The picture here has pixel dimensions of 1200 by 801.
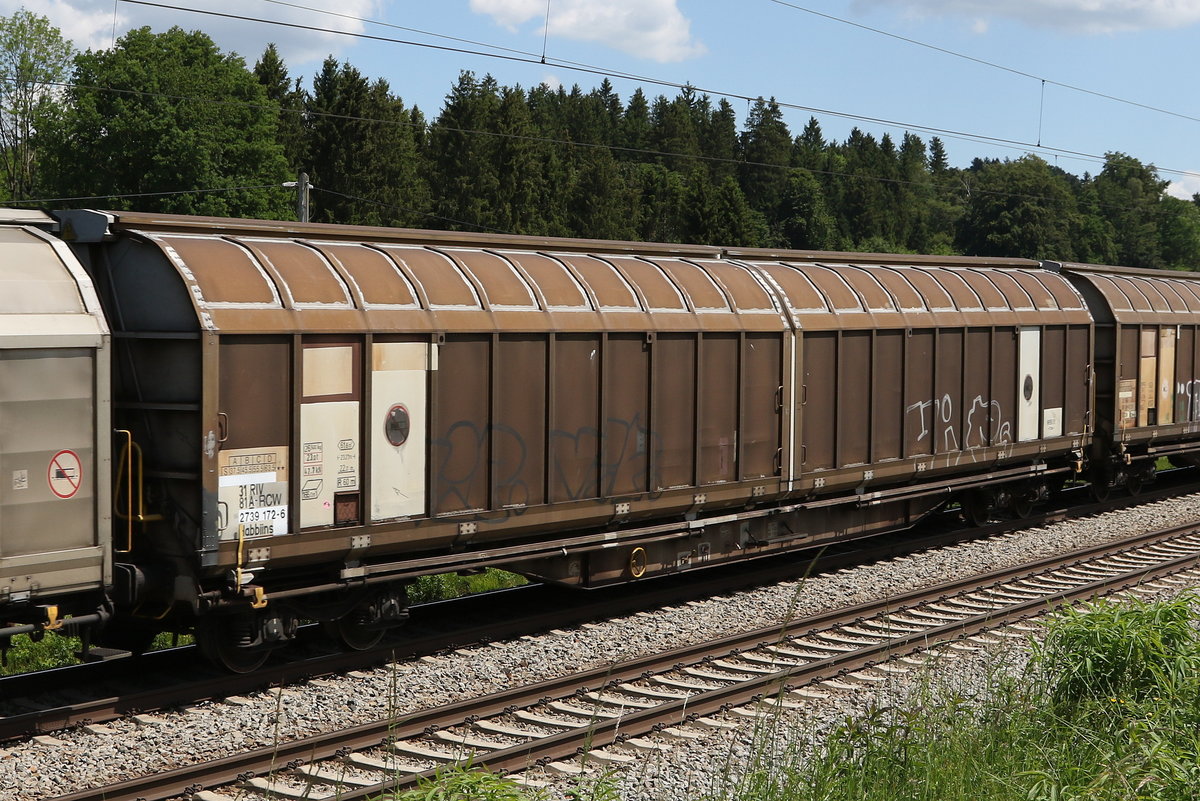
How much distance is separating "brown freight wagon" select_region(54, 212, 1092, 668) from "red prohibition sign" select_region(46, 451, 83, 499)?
466 mm

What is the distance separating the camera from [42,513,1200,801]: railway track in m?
8.23

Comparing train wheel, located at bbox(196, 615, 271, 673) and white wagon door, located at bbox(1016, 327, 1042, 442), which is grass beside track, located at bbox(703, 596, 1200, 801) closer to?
train wheel, located at bbox(196, 615, 271, 673)

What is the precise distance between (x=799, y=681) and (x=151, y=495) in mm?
5700

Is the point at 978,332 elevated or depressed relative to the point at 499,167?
depressed

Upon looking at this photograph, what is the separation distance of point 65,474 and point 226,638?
200 cm

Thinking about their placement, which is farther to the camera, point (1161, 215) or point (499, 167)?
point (1161, 215)

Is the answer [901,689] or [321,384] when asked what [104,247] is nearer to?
[321,384]

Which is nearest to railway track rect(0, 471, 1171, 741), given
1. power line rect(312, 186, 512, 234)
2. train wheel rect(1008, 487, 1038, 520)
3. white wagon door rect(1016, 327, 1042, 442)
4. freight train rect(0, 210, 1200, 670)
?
freight train rect(0, 210, 1200, 670)

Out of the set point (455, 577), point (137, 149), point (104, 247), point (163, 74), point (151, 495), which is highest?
point (163, 74)

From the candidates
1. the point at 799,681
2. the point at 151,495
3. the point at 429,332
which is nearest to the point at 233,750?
the point at 151,495

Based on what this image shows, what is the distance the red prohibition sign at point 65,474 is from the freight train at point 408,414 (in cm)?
2

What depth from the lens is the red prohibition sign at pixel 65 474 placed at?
9125 millimetres

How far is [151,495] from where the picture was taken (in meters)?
9.84

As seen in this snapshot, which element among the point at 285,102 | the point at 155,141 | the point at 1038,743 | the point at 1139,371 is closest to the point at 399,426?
the point at 1038,743
